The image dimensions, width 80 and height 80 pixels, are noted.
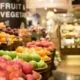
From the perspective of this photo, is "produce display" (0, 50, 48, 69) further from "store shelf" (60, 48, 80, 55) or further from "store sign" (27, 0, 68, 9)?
"store sign" (27, 0, 68, 9)

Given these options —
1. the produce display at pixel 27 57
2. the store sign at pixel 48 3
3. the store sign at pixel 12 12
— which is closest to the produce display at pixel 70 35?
the store sign at pixel 48 3

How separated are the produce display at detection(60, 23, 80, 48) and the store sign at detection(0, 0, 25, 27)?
3.91 ft

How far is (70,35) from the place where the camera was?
20.6ft

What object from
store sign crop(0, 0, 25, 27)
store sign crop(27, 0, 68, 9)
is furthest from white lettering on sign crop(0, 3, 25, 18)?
store sign crop(27, 0, 68, 9)

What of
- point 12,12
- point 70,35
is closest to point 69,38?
point 70,35

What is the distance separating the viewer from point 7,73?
1497 millimetres

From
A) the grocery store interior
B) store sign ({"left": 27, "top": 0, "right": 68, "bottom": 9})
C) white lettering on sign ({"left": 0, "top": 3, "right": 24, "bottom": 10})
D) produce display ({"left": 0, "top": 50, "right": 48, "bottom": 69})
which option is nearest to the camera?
produce display ({"left": 0, "top": 50, "right": 48, "bottom": 69})

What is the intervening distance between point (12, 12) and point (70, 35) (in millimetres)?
1574

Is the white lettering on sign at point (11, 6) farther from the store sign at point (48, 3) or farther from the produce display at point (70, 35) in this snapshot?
the produce display at point (70, 35)

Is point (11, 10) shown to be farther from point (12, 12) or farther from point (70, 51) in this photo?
point (70, 51)

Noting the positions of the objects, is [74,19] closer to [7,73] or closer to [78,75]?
[78,75]

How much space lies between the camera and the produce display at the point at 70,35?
6117mm

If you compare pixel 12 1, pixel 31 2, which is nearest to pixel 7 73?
pixel 12 1

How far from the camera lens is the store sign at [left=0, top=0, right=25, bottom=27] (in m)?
5.07
